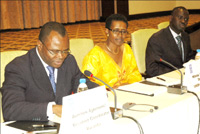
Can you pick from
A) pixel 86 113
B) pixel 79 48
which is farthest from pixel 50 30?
pixel 79 48

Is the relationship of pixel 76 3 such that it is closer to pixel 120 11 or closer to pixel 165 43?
pixel 120 11

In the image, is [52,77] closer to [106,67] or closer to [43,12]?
[106,67]

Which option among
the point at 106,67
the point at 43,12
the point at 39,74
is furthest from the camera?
the point at 43,12

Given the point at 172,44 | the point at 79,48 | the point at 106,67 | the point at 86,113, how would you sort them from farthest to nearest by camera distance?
the point at 172,44
the point at 79,48
the point at 106,67
the point at 86,113

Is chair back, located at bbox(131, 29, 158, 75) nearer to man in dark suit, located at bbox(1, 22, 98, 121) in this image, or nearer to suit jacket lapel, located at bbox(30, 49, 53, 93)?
man in dark suit, located at bbox(1, 22, 98, 121)

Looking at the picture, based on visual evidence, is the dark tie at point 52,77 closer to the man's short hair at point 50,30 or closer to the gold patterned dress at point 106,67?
the man's short hair at point 50,30

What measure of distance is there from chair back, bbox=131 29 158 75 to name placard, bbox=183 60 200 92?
1.51 metres

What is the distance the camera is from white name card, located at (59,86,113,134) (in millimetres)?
1654

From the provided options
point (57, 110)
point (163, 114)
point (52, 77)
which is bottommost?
point (163, 114)

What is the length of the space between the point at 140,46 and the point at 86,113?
256cm

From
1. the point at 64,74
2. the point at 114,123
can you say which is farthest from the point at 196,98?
A: the point at 64,74

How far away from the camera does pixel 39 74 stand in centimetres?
234

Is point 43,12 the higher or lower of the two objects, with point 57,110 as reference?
higher

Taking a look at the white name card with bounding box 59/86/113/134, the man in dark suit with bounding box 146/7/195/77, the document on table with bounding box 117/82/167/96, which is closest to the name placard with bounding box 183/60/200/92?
the document on table with bounding box 117/82/167/96
